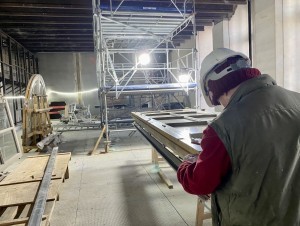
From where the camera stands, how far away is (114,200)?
3.24m

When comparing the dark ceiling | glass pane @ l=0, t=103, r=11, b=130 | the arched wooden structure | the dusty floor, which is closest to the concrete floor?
the dusty floor

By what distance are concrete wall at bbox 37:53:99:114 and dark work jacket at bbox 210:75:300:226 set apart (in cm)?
1458

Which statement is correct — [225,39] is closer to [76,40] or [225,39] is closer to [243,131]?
[76,40]

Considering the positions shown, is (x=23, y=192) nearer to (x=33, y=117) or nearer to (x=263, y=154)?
(x=263, y=154)

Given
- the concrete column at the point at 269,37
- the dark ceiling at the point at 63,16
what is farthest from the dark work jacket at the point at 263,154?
the concrete column at the point at 269,37

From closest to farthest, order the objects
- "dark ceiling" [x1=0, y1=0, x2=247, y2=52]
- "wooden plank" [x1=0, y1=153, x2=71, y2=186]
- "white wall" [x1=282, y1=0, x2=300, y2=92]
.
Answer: "wooden plank" [x1=0, y1=153, x2=71, y2=186] → "white wall" [x1=282, y1=0, x2=300, y2=92] → "dark ceiling" [x1=0, y1=0, x2=247, y2=52]

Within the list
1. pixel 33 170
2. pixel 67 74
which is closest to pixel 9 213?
pixel 33 170

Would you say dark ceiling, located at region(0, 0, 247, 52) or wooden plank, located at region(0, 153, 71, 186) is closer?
wooden plank, located at region(0, 153, 71, 186)

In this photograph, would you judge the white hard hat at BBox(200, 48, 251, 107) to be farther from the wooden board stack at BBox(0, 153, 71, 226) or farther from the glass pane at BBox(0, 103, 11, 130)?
the glass pane at BBox(0, 103, 11, 130)

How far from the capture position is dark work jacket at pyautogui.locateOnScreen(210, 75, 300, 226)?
0.96m

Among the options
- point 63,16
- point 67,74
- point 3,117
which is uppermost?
point 63,16

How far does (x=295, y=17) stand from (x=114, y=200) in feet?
18.0

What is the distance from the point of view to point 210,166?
1.01m

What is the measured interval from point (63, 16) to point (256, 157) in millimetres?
8208
